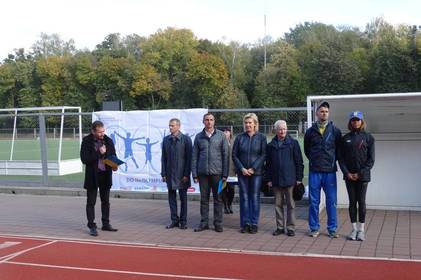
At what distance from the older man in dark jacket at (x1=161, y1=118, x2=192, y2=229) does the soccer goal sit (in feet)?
16.4

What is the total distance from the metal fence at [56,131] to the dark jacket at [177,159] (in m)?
2.61

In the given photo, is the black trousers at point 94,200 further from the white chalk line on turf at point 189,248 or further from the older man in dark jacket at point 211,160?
the older man in dark jacket at point 211,160

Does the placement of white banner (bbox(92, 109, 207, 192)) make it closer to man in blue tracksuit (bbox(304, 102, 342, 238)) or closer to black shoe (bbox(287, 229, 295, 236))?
black shoe (bbox(287, 229, 295, 236))

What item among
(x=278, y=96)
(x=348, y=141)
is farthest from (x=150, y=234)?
(x=278, y=96)

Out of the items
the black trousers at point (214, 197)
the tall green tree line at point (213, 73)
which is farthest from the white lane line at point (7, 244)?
the tall green tree line at point (213, 73)

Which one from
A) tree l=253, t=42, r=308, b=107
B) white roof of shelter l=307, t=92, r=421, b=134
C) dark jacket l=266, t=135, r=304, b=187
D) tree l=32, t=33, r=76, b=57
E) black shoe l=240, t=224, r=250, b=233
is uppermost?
tree l=32, t=33, r=76, b=57

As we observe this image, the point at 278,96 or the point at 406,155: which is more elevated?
the point at 278,96

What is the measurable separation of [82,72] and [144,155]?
5642cm

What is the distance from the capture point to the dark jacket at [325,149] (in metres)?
8.77

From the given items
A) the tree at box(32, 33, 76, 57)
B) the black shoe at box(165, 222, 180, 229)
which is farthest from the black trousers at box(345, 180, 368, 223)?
the tree at box(32, 33, 76, 57)

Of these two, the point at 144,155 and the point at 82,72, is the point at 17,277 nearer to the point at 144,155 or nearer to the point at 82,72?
the point at 144,155

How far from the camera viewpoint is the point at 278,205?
920cm

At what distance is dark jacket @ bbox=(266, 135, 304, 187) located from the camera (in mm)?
9008

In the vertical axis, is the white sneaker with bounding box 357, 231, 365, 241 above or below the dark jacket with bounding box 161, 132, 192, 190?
below
